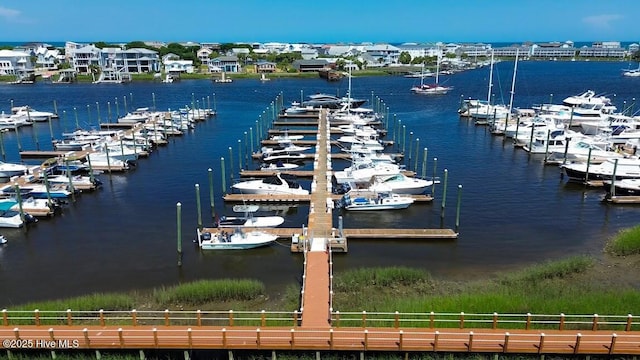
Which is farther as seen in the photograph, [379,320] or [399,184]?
[399,184]

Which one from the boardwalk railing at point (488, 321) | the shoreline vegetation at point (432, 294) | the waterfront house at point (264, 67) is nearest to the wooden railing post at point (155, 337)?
the shoreline vegetation at point (432, 294)

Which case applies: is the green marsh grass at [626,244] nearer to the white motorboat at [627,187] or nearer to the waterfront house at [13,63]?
the white motorboat at [627,187]

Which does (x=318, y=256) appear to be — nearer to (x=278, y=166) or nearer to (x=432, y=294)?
(x=432, y=294)

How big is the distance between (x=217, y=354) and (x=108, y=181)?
37100 millimetres

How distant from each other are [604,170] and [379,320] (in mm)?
39259

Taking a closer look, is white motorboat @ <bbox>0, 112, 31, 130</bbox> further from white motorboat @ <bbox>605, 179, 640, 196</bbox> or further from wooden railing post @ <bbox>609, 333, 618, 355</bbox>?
wooden railing post @ <bbox>609, 333, 618, 355</bbox>

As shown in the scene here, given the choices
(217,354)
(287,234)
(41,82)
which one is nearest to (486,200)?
(287,234)

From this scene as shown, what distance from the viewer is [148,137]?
227 ft

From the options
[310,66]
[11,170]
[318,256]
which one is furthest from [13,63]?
[318,256]

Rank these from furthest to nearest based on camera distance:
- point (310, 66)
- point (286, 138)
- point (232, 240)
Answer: point (310, 66) → point (286, 138) → point (232, 240)

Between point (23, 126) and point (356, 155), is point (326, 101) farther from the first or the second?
point (23, 126)

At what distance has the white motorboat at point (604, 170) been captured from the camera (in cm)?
4797

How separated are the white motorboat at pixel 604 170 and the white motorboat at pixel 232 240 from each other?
34931mm

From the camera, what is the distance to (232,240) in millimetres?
34406
